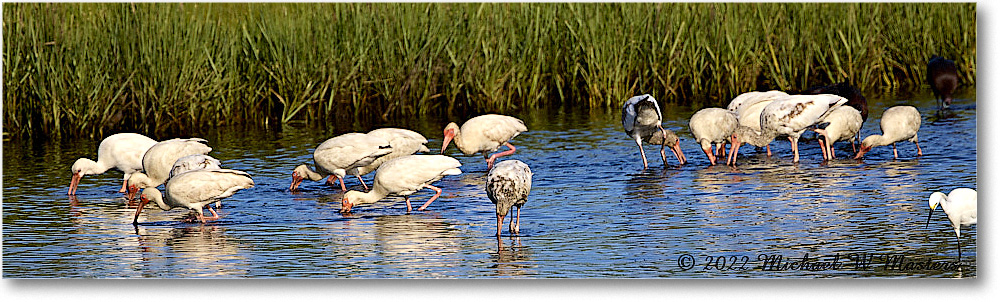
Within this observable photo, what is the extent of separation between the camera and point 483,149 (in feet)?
30.5

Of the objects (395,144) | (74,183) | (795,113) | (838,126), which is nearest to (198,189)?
(74,183)

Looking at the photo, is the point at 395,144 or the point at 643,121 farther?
the point at 643,121

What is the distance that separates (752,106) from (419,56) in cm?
215

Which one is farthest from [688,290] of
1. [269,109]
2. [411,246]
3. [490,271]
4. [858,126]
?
[269,109]

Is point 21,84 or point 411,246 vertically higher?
point 21,84

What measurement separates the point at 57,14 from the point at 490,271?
9.16ft

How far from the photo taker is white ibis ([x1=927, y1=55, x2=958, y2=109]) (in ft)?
26.9

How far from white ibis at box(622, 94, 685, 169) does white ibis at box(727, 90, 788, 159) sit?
47cm

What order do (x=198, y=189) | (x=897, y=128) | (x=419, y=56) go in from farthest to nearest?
(x=419, y=56) → (x=897, y=128) → (x=198, y=189)

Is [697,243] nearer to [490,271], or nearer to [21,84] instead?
[490,271]

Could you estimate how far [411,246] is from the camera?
22.1ft

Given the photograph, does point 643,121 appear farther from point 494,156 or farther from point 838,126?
point 838,126

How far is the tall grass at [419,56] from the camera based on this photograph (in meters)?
7.87

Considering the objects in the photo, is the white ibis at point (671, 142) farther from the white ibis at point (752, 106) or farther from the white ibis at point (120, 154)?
the white ibis at point (120, 154)
